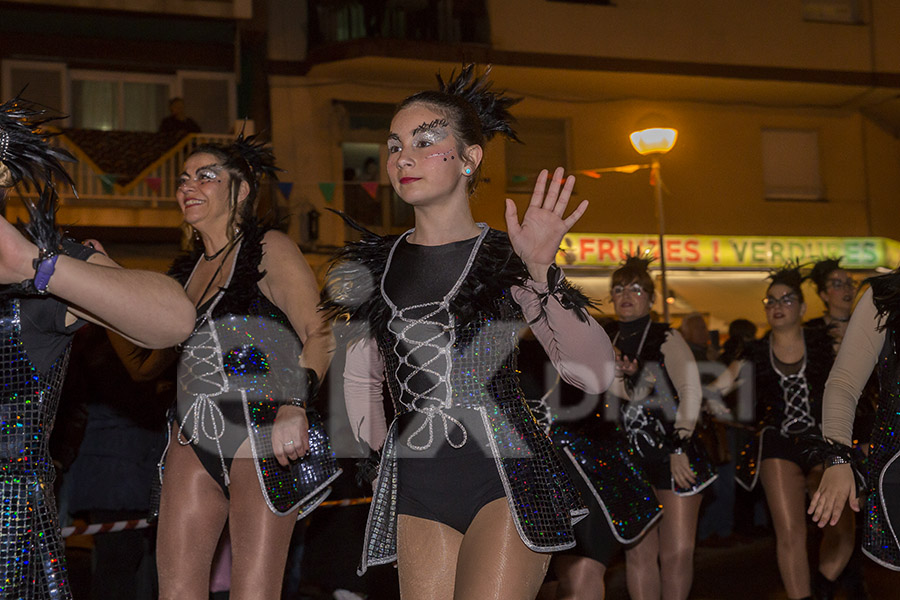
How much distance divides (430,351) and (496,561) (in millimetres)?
657

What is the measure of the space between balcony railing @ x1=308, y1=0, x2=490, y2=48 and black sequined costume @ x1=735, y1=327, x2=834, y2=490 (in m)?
10.6

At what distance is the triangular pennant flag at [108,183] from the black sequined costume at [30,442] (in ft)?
41.6

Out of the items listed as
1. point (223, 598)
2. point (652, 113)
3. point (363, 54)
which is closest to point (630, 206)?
point (652, 113)

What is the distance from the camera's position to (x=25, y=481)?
2.52 metres

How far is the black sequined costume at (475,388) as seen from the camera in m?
3.10

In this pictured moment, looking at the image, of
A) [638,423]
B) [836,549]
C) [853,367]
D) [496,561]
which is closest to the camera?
[496,561]

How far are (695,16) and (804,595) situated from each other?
43.5ft

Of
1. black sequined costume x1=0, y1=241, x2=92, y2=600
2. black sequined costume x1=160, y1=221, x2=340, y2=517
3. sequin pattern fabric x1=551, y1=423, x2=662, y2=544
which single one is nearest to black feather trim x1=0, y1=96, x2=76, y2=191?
black sequined costume x1=0, y1=241, x2=92, y2=600

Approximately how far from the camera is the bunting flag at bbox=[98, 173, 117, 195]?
1496 cm

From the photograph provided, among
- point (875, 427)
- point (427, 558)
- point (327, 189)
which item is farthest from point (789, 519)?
point (327, 189)

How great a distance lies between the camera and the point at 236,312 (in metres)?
4.14

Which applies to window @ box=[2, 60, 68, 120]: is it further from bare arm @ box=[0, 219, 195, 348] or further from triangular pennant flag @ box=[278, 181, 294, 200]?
bare arm @ box=[0, 219, 195, 348]

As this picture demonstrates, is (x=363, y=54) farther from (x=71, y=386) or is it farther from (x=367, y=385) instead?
(x=367, y=385)

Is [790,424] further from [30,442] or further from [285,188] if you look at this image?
[285,188]
